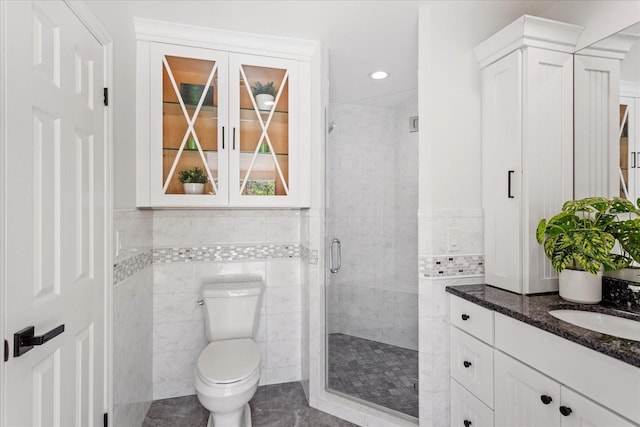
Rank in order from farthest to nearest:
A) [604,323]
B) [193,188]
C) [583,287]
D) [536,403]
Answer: [193,188] → [583,287] → [604,323] → [536,403]

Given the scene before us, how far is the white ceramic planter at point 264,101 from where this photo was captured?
86.7 inches

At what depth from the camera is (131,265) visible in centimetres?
184

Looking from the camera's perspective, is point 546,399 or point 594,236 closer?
point 546,399

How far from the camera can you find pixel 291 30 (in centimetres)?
206

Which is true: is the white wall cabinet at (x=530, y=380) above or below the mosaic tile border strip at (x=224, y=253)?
below

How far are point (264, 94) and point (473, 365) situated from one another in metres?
2.00

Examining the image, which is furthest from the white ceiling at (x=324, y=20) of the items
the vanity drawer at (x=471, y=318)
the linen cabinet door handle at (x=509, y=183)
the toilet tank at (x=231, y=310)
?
the toilet tank at (x=231, y=310)

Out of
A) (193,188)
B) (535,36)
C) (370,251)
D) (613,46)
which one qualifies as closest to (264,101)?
(193,188)

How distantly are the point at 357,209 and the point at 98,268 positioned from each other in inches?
62.7

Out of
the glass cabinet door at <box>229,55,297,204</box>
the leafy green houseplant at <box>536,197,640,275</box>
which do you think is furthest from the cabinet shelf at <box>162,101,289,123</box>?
the leafy green houseplant at <box>536,197,640,275</box>

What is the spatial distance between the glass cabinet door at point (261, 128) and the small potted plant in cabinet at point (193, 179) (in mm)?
175

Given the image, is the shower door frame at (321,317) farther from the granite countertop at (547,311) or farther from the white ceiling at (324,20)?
the granite countertop at (547,311)

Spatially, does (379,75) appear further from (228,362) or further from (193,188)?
(228,362)

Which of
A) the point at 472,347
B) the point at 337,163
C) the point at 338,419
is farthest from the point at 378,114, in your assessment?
the point at 338,419
